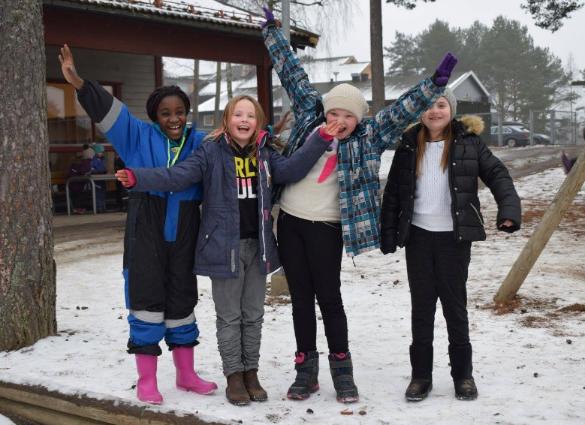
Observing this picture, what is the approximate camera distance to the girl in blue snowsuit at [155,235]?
3854 millimetres

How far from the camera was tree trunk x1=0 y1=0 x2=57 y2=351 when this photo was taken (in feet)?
15.8

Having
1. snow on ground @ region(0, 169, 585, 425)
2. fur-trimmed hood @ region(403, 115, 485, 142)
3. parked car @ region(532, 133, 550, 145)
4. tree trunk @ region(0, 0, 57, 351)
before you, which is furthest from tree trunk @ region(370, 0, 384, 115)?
parked car @ region(532, 133, 550, 145)

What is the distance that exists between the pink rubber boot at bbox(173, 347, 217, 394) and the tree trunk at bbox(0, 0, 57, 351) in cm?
141

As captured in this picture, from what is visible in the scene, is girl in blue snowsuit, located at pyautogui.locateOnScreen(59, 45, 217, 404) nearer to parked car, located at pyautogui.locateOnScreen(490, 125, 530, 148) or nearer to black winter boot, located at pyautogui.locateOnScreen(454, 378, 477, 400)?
black winter boot, located at pyautogui.locateOnScreen(454, 378, 477, 400)

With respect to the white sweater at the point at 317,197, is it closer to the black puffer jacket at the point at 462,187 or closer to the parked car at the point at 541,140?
the black puffer jacket at the point at 462,187

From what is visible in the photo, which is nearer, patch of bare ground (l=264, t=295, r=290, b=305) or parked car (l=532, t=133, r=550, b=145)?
patch of bare ground (l=264, t=295, r=290, b=305)

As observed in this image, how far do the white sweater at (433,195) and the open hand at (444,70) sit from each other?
39 cm

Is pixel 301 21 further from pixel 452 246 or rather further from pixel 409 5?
pixel 452 246

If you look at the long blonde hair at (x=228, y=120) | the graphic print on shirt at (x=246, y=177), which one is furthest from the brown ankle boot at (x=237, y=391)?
the long blonde hair at (x=228, y=120)

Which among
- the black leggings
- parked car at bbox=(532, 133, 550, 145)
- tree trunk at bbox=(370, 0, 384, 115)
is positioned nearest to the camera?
the black leggings

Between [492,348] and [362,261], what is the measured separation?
10.7 ft

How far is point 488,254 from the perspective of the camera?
26.2 ft

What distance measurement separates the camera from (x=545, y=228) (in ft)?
18.7

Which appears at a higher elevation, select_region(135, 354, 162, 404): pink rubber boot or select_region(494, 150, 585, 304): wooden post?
select_region(494, 150, 585, 304): wooden post
